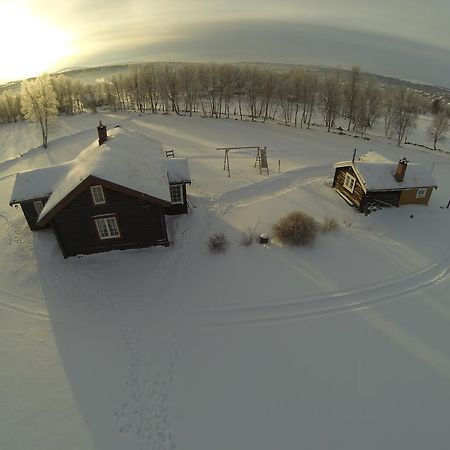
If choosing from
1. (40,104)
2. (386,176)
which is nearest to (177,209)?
(386,176)

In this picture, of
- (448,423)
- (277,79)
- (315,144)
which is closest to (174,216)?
(448,423)

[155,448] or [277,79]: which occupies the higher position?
[277,79]

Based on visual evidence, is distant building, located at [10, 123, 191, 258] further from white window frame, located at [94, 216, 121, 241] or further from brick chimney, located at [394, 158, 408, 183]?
brick chimney, located at [394, 158, 408, 183]

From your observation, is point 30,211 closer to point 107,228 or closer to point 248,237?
point 107,228

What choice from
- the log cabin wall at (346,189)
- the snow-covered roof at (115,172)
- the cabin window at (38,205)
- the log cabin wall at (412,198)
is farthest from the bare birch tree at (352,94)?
the cabin window at (38,205)

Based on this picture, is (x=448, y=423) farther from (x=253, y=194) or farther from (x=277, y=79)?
(x=277, y=79)
